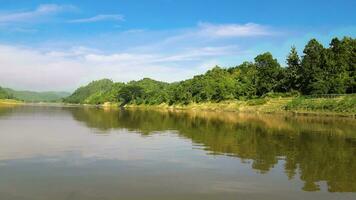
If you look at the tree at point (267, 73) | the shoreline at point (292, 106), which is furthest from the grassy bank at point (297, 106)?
the tree at point (267, 73)

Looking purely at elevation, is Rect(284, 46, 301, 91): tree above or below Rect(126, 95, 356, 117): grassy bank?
above

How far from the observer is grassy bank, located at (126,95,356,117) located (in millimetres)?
82094

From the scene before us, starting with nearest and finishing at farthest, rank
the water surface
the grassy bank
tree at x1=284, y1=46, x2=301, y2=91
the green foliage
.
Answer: the water surface < the green foliage < the grassy bank < tree at x1=284, y1=46, x2=301, y2=91

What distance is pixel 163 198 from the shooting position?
14477 mm

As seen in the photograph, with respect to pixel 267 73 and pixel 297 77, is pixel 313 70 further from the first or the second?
pixel 267 73

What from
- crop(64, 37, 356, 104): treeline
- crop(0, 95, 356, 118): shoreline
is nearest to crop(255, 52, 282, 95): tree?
crop(64, 37, 356, 104): treeline

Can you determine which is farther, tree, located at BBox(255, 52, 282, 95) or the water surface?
tree, located at BBox(255, 52, 282, 95)

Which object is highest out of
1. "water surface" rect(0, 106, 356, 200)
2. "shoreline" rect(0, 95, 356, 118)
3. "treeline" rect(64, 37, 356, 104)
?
"treeline" rect(64, 37, 356, 104)

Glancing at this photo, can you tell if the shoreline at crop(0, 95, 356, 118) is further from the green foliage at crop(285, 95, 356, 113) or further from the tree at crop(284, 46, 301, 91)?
the tree at crop(284, 46, 301, 91)

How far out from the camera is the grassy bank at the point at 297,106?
3232 inches

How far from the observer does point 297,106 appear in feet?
320

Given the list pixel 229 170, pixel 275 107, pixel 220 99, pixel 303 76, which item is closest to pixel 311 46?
pixel 303 76

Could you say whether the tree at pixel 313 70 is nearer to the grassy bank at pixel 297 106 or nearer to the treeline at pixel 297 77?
the treeline at pixel 297 77

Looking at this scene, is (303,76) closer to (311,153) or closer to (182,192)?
(311,153)
